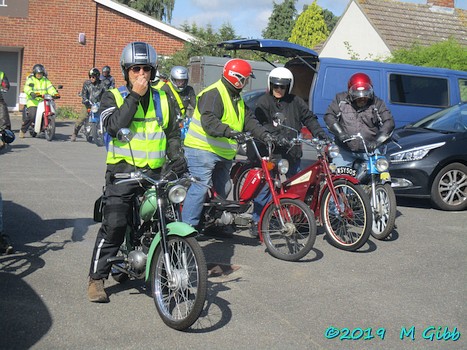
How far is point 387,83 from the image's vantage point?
1238cm

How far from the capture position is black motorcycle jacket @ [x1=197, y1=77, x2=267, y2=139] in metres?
6.57

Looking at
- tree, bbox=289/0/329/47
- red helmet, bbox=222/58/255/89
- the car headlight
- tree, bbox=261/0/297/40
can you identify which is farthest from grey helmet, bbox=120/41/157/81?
tree, bbox=261/0/297/40

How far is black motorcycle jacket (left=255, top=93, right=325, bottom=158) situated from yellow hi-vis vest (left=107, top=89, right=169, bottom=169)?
2.74 meters

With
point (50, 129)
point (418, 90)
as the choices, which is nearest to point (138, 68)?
point (418, 90)

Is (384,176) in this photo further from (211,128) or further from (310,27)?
(310,27)

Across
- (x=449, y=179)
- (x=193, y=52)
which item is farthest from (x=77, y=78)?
(x=449, y=179)

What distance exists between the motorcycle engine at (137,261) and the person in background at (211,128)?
5.63ft

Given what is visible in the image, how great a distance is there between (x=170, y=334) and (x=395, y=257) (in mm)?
3342

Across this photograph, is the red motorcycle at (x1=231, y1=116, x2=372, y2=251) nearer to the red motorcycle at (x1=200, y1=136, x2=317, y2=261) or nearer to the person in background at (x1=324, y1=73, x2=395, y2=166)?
the red motorcycle at (x1=200, y1=136, x2=317, y2=261)

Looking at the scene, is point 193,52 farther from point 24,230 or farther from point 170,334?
point 170,334

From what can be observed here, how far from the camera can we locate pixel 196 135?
7004mm

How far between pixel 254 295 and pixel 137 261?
1.12m

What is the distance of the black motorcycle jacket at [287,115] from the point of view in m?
7.90

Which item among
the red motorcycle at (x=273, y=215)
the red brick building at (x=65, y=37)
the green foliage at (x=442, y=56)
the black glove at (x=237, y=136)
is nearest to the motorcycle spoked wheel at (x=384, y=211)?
the red motorcycle at (x=273, y=215)
